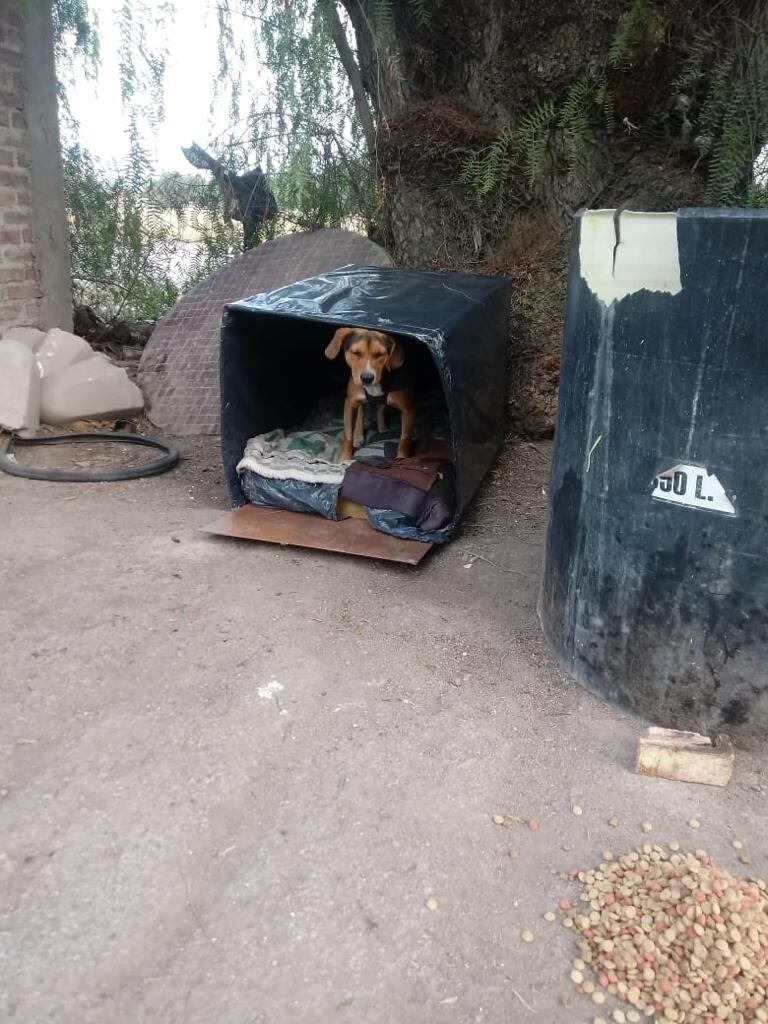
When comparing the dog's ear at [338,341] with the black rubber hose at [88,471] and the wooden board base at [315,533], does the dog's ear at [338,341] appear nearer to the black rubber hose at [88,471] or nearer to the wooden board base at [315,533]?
the wooden board base at [315,533]

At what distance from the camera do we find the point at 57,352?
572 cm

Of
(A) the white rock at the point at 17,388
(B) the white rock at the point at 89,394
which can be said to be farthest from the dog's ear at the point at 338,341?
(A) the white rock at the point at 17,388

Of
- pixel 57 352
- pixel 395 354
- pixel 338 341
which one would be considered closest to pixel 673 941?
pixel 395 354

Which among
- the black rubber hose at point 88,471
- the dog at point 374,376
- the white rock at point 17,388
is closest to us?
the dog at point 374,376

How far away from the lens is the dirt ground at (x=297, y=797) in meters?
1.65

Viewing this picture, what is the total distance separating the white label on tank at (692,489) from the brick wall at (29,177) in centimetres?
540

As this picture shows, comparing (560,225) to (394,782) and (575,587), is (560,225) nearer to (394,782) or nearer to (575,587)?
(575,587)

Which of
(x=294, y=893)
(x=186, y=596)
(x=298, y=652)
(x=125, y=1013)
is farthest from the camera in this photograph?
(x=186, y=596)

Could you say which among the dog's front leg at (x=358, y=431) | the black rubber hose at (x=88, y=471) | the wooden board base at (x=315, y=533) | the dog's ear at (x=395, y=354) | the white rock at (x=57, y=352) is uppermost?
the dog's ear at (x=395, y=354)

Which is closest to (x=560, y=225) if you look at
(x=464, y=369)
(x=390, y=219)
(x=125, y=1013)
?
(x=390, y=219)

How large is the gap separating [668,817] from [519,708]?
23.4 inches

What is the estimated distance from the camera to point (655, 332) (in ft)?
7.14

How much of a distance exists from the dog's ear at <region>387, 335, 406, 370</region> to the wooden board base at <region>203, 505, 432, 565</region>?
0.90 metres

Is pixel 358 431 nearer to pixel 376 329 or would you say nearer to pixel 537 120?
pixel 376 329
